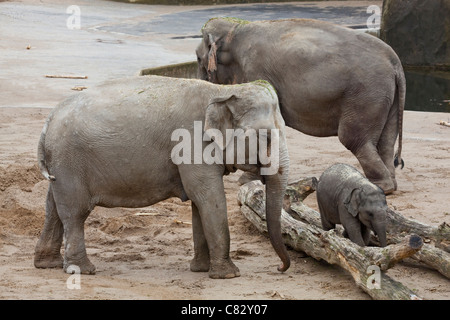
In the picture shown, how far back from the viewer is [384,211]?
20.2 feet

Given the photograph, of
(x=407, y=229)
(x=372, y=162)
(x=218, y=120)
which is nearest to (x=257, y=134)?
(x=218, y=120)

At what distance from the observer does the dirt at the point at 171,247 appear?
543cm

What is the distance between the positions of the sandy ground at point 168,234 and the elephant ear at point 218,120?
94 centimetres

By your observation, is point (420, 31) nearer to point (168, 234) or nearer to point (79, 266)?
point (168, 234)

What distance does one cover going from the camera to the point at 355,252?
5.49 metres

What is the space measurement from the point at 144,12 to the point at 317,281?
63.7ft

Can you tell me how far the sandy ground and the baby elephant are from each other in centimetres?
35

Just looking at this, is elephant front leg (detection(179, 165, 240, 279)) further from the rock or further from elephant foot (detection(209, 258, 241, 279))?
the rock

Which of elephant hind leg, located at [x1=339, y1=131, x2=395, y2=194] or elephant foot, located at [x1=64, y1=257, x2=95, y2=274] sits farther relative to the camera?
elephant hind leg, located at [x1=339, y1=131, x2=395, y2=194]

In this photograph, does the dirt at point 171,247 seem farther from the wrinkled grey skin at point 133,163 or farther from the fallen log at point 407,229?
the wrinkled grey skin at point 133,163

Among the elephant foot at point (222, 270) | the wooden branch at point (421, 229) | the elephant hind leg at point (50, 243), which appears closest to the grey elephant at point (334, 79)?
the wooden branch at point (421, 229)

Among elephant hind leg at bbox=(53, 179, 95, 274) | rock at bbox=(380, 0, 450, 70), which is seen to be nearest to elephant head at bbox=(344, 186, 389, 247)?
elephant hind leg at bbox=(53, 179, 95, 274)

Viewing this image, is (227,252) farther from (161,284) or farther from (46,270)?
(46,270)

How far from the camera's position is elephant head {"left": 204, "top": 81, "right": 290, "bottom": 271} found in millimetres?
5508
